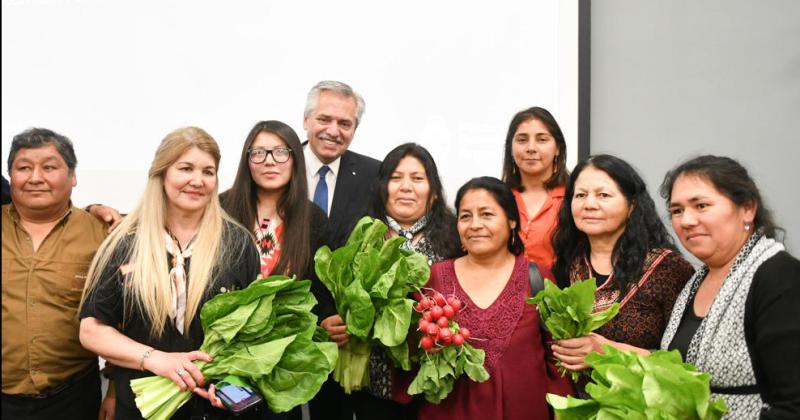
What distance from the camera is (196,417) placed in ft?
6.20

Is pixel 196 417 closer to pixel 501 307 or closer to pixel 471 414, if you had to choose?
pixel 471 414

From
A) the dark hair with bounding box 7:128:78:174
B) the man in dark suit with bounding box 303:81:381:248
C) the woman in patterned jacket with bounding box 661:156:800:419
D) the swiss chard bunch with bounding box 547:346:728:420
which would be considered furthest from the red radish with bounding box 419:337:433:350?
the dark hair with bounding box 7:128:78:174

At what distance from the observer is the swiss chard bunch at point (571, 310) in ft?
5.99

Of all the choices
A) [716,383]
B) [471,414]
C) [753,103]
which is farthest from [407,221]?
[753,103]

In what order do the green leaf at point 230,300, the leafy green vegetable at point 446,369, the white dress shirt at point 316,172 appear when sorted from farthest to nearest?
1. the white dress shirt at point 316,172
2. the leafy green vegetable at point 446,369
3. the green leaf at point 230,300

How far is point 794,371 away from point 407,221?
140 cm

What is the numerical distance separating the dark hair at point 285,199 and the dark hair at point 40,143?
567mm

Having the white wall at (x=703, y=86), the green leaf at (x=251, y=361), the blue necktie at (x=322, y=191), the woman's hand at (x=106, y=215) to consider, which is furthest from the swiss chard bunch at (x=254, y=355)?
the white wall at (x=703, y=86)

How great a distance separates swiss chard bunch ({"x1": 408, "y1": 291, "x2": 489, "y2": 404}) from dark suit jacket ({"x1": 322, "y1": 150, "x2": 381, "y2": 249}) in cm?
82

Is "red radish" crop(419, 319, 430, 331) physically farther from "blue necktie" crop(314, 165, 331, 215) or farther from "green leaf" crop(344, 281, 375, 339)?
Answer: "blue necktie" crop(314, 165, 331, 215)

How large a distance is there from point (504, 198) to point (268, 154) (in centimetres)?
91

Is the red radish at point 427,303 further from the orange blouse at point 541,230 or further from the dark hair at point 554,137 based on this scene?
the dark hair at point 554,137

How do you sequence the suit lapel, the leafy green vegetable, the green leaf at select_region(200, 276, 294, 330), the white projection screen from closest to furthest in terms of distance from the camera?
1. the green leaf at select_region(200, 276, 294, 330)
2. the leafy green vegetable
3. the suit lapel
4. the white projection screen

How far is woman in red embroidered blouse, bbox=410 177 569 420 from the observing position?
6.67 feet
